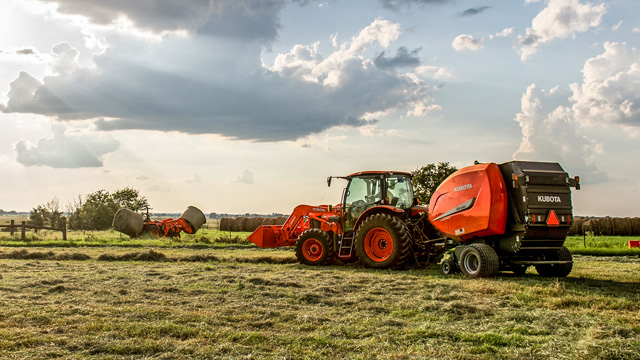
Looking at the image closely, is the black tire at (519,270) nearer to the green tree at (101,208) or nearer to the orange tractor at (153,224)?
the orange tractor at (153,224)

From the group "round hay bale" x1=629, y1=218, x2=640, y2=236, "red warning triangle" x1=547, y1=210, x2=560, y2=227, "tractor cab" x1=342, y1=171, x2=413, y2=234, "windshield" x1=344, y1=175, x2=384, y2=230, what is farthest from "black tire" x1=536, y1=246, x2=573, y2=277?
"round hay bale" x1=629, y1=218, x2=640, y2=236

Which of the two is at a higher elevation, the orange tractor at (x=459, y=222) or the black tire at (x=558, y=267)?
the orange tractor at (x=459, y=222)

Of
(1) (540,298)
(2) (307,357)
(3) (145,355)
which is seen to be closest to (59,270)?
(3) (145,355)

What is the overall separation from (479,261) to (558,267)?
2.06 meters

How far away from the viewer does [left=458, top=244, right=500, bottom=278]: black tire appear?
35.5 feet

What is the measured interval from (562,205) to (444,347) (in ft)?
20.8

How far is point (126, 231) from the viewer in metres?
30.2

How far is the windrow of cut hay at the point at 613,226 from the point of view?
40.6 meters

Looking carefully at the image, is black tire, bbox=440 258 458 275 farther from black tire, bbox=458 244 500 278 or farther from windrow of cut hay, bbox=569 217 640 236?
windrow of cut hay, bbox=569 217 640 236

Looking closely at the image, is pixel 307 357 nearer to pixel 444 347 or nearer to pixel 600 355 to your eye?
pixel 444 347

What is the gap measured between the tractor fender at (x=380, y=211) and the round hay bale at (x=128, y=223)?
19.8m

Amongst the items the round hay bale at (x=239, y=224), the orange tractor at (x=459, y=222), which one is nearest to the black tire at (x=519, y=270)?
the orange tractor at (x=459, y=222)

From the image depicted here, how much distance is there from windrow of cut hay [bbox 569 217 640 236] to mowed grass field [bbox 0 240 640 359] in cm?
3160

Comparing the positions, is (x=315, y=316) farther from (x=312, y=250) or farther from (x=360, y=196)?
(x=312, y=250)
